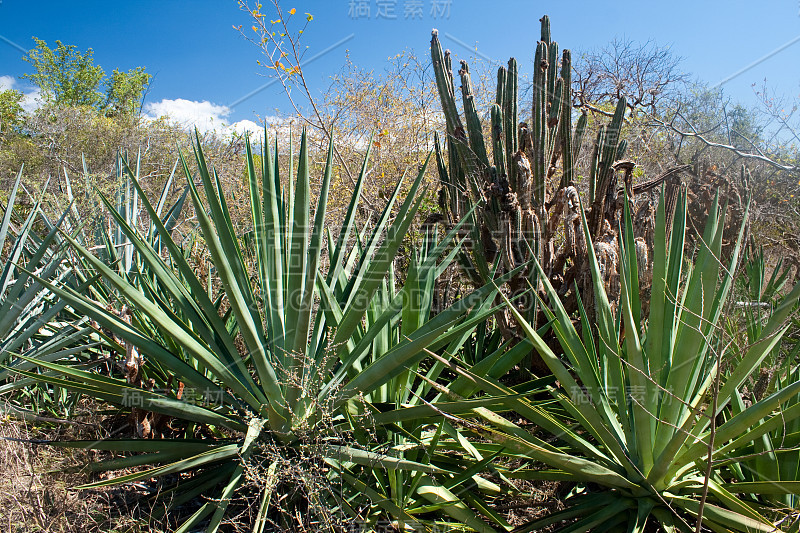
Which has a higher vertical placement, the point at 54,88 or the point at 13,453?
the point at 54,88

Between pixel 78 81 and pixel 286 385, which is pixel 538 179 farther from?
pixel 78 81

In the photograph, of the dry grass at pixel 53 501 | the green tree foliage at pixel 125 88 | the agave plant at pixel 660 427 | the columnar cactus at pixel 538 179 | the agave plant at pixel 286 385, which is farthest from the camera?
the green tree foliage at pixel 125 88

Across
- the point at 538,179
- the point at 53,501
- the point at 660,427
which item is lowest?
the point at 53,501

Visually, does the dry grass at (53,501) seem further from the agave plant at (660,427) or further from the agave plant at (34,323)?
the agave plant at (660,427)

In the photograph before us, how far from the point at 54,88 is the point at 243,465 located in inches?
810

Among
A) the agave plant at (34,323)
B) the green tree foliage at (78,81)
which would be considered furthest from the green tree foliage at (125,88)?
the agave plant at (34,323)

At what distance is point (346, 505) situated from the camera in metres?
1.79

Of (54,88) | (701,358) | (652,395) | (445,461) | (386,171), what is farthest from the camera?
(54,88)

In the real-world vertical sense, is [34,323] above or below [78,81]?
below

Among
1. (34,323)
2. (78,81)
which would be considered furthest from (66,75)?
(34,323)

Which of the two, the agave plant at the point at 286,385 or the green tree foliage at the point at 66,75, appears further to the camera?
the green tree foliage at the point at 66,75

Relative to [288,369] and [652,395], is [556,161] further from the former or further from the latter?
[288,369]

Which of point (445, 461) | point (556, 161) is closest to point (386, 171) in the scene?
point (556, 161)

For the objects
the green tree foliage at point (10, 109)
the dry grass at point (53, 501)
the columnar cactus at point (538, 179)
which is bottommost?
the dry grass at point (53, 501)
